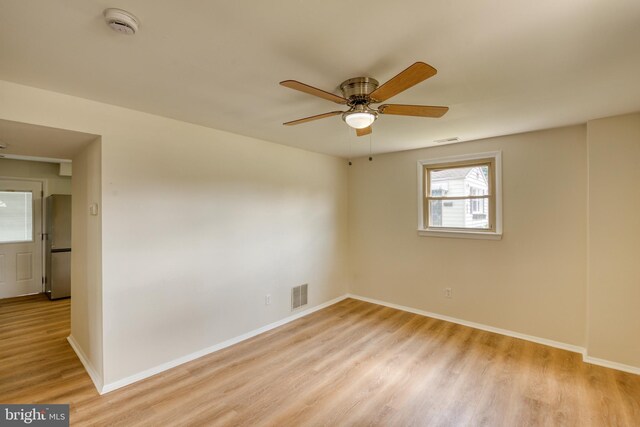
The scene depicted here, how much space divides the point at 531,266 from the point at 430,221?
1303 millimetres

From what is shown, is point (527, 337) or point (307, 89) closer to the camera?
point (307, 89)

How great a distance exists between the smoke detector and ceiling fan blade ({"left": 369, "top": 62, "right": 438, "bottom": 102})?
1.27 meters

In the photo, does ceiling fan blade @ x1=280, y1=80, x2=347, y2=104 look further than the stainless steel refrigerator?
No

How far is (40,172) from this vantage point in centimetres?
519

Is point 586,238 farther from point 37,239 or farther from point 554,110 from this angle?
point 37,239

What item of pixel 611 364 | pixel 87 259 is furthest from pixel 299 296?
pixel 611 364

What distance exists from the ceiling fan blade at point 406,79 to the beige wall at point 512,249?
8.41 ft

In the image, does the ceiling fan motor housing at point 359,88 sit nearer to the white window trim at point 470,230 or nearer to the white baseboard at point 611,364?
the white window trim at point 470,230

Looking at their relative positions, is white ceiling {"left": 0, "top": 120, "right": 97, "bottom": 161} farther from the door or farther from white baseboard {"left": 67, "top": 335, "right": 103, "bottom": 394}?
the door

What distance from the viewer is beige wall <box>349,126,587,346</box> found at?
312cm

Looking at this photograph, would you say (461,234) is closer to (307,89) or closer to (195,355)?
(307,89)

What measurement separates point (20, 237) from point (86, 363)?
13.2 feet

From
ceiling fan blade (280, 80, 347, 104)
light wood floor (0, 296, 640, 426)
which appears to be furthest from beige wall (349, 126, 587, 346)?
ceiling fan blade (280, 80, 347, 104)

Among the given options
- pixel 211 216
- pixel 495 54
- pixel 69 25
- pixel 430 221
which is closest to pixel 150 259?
pixel 211 216
